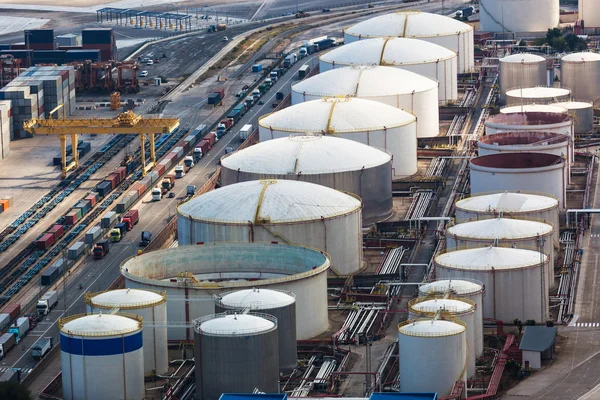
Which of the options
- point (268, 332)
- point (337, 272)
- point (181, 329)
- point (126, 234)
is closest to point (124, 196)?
point (126, 234)

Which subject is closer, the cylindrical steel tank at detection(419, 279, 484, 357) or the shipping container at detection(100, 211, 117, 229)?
the cylindrical steel tank at detection(419, 279, 484, 357)

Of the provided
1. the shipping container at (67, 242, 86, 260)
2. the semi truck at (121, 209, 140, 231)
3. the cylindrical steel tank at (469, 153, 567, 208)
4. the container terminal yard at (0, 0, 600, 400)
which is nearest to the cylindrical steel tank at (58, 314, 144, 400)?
the container terminal yard at (0, 0, 600, 400)

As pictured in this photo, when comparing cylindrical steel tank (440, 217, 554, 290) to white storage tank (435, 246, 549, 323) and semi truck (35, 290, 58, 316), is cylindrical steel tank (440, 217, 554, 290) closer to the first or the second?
white storage tank (435, 246, 549, 323)

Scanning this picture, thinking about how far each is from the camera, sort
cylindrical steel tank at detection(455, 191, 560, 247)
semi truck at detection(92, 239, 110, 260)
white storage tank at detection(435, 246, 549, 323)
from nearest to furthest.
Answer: white storage tank at detection(435, 246, 549, 323) < cylindrical steel tank at detection(455, 191, 560, 247) < semi truck at detection(92, 239, 110, 260)

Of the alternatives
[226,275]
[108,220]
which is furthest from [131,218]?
[226,275]

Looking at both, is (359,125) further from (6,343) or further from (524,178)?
(6,343)

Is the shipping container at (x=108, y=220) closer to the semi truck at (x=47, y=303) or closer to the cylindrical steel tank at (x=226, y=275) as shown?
the semi truck at (x=47, y=303)

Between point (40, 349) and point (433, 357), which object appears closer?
point (433, 357)

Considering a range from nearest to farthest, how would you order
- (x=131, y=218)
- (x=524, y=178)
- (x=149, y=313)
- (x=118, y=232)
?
(x=149, y=313), (x=524, y=178), (x=118, y=232), (x=131, y=218)
